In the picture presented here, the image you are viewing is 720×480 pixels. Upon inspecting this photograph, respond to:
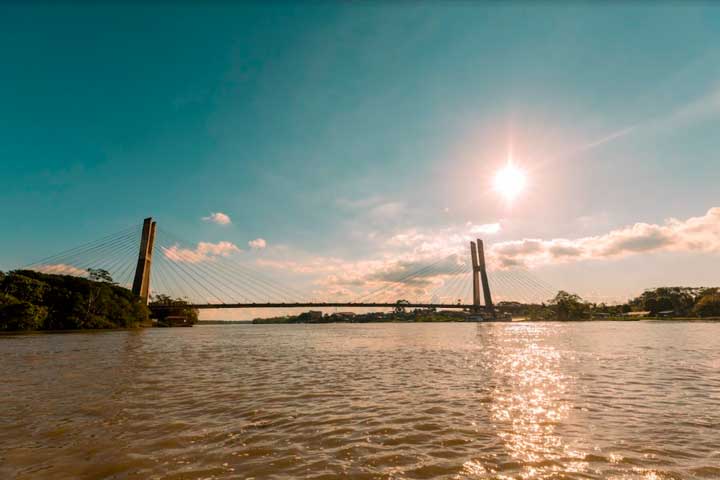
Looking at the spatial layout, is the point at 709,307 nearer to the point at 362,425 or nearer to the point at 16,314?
the point at 362,425

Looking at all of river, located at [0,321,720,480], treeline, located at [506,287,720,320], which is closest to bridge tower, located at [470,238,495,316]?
treeline, located at [506,287,720,320]

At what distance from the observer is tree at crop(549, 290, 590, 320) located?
13812 cm

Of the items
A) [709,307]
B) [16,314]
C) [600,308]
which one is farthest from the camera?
[600,308]

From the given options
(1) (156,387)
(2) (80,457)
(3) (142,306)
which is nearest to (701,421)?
(2) (80,457)

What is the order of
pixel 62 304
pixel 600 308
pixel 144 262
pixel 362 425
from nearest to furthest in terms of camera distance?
pixel 362 425, pixel 62 304, pixel 144 262, pixel 600 308

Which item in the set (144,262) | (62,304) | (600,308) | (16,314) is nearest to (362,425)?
(16,314)

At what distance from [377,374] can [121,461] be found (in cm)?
1017

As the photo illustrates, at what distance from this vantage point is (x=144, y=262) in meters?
80.6

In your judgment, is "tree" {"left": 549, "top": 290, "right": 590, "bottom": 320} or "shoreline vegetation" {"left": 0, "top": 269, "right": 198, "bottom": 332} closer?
"shoreline vegetation" {"left": 0, "top": 269, "right": 198, "bottom": 332}

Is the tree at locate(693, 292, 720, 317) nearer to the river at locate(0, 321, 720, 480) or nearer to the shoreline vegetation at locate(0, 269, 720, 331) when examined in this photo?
the shoreline vegetation at locate(0, 269, 720, 331)

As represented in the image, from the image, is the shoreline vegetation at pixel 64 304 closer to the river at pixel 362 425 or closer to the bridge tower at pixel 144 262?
the bridge tower at pixel 144 262

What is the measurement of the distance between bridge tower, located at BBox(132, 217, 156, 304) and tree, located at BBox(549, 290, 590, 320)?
13956 centimetres

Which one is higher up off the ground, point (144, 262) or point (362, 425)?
point (144, 262)

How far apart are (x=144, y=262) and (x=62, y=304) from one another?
19527 millimetres
